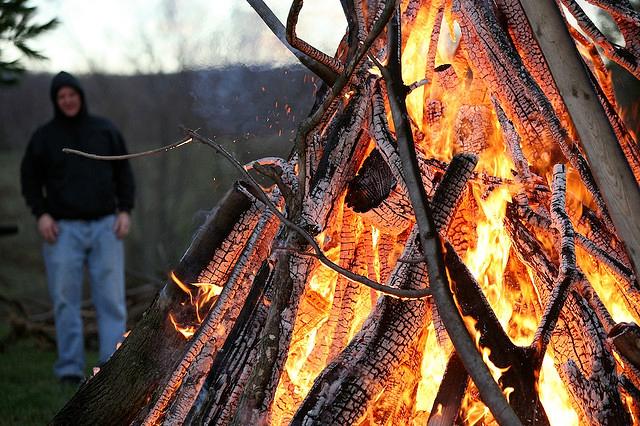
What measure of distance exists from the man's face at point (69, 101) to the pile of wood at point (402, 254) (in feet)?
11.3

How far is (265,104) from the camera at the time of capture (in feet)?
11.0

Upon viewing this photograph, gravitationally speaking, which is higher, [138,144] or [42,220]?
[138,144]

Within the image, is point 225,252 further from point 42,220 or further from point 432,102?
point 42,220

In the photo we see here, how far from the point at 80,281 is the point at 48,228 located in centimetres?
41

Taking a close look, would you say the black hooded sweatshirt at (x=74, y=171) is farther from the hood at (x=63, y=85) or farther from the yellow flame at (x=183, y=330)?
the yellow flame at (x=183, y=330)

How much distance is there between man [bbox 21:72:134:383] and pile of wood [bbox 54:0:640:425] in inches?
123

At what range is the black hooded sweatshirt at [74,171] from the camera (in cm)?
593

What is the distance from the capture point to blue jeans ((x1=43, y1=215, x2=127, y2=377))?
593 cm

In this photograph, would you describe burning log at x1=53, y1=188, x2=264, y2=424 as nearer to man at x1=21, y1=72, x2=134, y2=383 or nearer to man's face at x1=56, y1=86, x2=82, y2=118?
man at x1=21, y1=72, x2=134, y2=383

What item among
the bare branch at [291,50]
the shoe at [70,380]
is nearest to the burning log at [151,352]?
→ the bare branch at [291,50]

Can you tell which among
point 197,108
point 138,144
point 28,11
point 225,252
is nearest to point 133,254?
point 138,144

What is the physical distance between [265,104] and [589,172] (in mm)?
1225

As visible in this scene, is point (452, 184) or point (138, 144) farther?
point (138, 144)

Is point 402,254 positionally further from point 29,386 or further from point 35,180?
point 35,180
